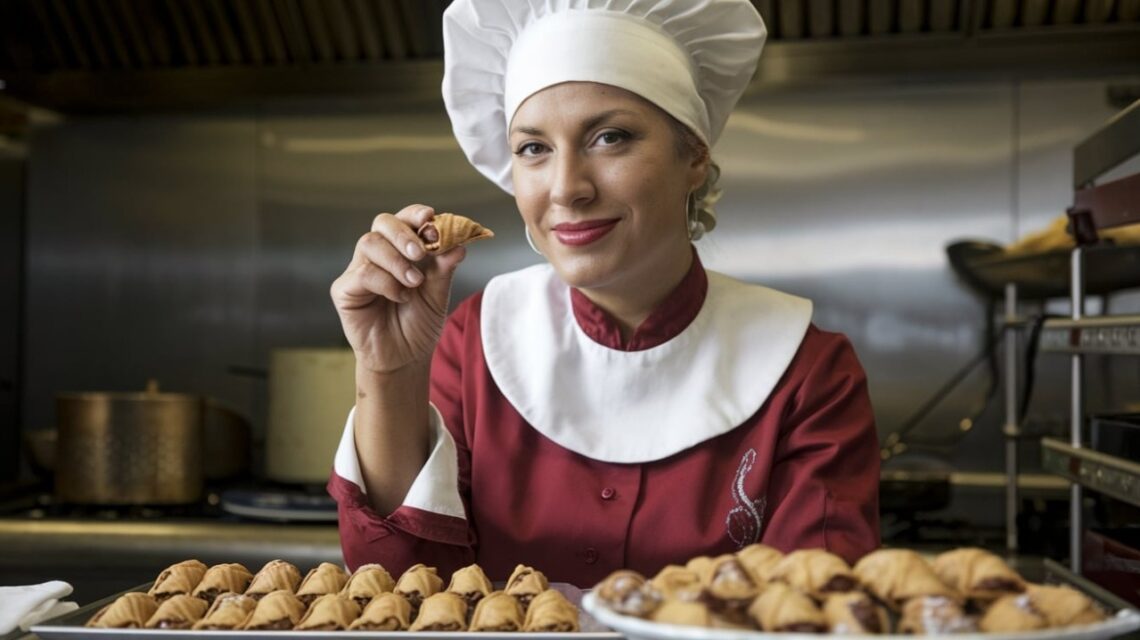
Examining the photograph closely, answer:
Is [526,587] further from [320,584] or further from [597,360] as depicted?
[597,360]

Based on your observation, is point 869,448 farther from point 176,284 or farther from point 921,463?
point 176,284

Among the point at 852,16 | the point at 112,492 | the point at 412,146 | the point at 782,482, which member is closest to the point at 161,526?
the point at 112,492

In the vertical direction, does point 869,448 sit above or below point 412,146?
below

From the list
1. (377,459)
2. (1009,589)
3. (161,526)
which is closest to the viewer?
(1009,589)

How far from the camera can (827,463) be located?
144 cm

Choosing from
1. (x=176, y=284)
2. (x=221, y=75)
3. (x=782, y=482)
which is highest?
(x=221, y=75)

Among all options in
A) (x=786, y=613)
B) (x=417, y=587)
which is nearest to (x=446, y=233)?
(x=417, y=587)

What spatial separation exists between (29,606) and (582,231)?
0.72m

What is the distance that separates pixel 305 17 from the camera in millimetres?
3031

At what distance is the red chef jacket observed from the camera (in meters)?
1.40

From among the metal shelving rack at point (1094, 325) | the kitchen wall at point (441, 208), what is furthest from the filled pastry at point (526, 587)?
the kitchen wall at point (441, 208)

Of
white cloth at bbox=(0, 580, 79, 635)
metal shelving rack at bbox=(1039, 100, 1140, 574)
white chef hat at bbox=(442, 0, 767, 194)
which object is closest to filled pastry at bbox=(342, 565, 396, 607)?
white cloth at bbox=(0, 580, 79, 635)

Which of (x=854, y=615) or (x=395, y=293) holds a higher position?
(x=395, y=293)

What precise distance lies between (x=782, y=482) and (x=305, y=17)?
212 cm
